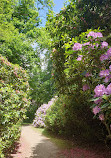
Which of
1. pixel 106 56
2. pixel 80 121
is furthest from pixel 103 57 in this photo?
pixel 80 121

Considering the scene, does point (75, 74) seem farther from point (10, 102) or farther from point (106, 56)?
point (10, 102)

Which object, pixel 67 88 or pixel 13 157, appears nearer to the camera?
pixel 13 157

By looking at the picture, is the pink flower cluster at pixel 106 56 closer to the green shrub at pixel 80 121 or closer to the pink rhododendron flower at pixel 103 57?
the pink rhododendron flower at pixel 103 57

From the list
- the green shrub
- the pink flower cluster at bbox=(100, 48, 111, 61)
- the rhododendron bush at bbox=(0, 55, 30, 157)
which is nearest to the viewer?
the pink flower cluster at bbox=(100, 48, 111, 61)

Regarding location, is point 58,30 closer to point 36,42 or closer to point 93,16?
point 93,16

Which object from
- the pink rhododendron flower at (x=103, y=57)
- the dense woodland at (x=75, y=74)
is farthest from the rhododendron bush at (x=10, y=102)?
the pink rhododendron flower at (x=103, y=57)

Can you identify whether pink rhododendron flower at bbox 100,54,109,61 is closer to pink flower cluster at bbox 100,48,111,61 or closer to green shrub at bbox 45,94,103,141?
pink flower cluster at bbox 100,48,111,61

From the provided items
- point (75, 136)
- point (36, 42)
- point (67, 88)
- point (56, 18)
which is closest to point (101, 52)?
point (67, 88)

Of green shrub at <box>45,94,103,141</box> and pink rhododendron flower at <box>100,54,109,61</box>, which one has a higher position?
pink rhododendron flower at <box>100,54,109,61</box>

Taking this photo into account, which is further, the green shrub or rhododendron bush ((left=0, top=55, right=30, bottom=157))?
the green shrub

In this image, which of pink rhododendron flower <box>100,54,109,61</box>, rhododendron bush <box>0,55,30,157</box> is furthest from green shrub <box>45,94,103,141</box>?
pink rhododendron flower <box>100,54,109,61</box>

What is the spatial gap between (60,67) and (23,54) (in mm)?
8046

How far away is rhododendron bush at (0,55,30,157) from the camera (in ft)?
11.6

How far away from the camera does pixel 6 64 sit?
16.4 feet
